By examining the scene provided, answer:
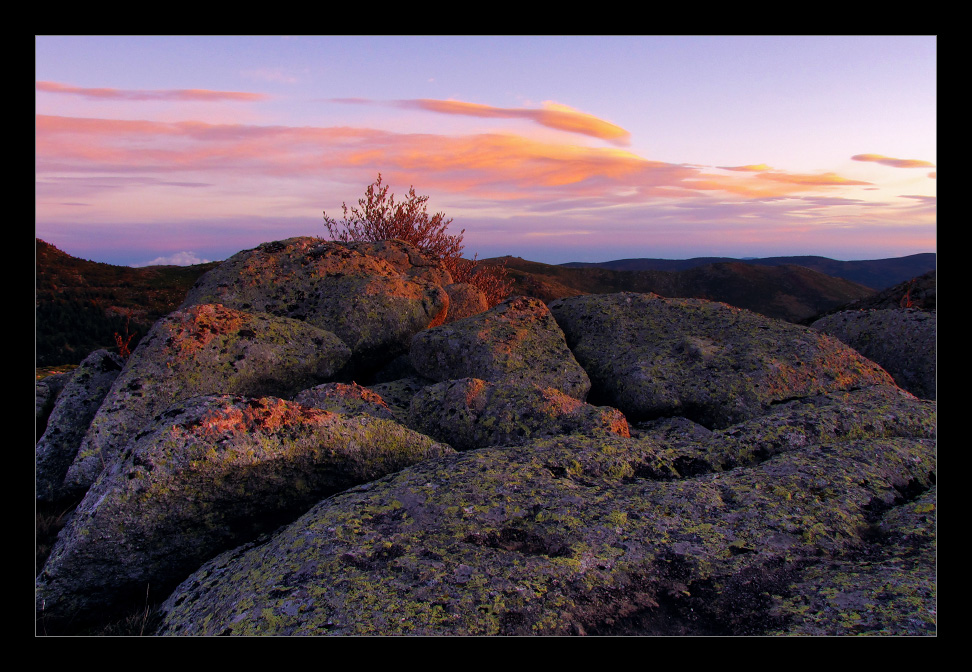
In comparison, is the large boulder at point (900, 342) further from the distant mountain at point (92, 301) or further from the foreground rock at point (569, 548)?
the distant mountain at point (92, 301)

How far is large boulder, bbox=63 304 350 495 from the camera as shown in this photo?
322 inches

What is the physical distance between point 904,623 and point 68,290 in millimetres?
65652

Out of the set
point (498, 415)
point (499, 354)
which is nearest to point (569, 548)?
point (498, 415)

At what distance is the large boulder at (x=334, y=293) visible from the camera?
11.9 metres

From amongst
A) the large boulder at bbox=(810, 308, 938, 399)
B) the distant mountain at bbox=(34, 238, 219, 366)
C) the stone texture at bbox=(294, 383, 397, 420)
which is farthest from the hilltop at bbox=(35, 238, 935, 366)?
the large boulder at bbox=(810, 308, 938, 399)

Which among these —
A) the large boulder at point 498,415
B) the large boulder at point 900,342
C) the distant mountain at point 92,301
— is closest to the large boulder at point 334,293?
the large boulder at point 498,415

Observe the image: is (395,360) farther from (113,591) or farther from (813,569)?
(813,569)

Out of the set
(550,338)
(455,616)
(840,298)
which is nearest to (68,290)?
(550,338)

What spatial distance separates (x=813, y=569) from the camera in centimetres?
445

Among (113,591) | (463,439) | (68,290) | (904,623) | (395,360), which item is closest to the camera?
(904,623)

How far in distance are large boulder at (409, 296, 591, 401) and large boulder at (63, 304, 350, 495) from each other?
176 centimetres

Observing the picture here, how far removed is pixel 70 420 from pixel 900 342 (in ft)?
53.2

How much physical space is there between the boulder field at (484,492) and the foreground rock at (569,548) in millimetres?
22

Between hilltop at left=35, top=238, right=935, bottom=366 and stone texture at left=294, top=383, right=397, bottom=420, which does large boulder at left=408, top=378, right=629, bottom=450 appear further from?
hilltop at left=35, top=238, right=935, bottom=366
